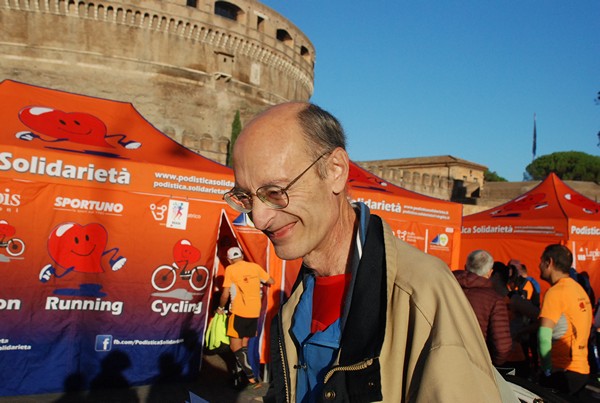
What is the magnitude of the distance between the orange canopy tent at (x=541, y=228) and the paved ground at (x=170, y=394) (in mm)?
5547

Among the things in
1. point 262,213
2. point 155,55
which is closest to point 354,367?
point 262,213

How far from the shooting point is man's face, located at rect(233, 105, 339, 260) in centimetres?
113

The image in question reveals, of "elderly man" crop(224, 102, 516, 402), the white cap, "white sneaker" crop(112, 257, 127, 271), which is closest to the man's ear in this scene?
Result: "elderly man" crop(224, 102, 516, 402)

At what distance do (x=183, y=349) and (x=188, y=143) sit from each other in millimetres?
19012

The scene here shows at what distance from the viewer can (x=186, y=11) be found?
31938 mm

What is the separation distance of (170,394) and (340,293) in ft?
15.4

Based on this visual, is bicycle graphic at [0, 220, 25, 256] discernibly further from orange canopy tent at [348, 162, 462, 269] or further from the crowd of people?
the crowd of people

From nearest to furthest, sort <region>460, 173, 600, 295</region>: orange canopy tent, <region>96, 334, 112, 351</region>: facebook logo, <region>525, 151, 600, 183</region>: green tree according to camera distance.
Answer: <region>96, 334, 112, 351</region>: facebook logo → <region>460, 173, 600, 295</region>: orange canopy tent → <region>525, 151, 600, 183</region>: green tree

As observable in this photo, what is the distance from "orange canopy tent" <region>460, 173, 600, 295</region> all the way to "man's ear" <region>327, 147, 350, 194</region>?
26.6 feet

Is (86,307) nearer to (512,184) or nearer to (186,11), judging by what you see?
(512,184)

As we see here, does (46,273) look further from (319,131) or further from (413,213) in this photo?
(413,213)

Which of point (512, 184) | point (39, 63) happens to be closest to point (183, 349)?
point (512, 184)

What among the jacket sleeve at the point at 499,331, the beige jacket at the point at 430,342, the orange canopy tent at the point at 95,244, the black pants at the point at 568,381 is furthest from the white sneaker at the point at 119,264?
the beige jacket at the point at 430,342

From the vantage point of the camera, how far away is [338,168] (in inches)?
48.2
